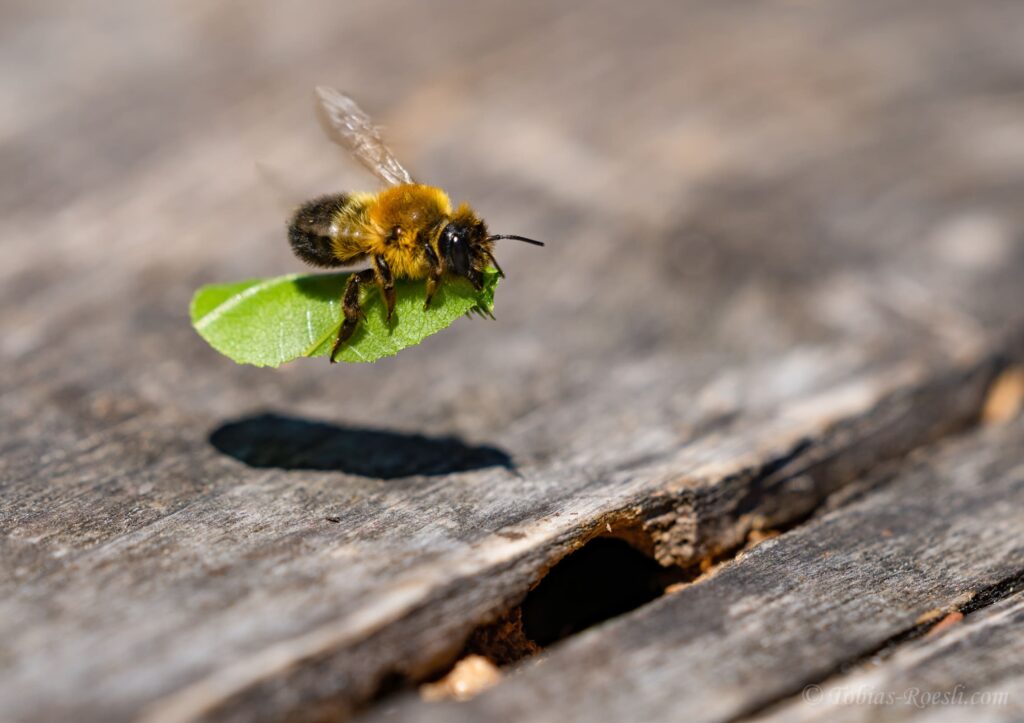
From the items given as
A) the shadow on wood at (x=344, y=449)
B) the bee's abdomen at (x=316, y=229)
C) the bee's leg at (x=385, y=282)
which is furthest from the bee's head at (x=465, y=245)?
the shadow on wood at (x=344, y=449)

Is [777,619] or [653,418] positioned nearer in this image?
[777,619]

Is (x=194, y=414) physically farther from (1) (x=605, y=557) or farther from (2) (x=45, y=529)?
(1) (x=605, y=557)

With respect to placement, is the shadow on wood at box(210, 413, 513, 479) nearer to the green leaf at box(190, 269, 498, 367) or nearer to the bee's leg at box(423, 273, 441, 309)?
the green leaf at box(190, 269, 498, 367)

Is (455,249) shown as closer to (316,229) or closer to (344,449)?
(316,229)

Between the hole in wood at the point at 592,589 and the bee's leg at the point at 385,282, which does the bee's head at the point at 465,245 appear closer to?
the bee's leg at the point at 385,282

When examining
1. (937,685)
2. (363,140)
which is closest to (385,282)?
(363,140)

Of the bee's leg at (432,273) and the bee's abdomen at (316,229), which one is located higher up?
the bee's abdomen at (316,229)

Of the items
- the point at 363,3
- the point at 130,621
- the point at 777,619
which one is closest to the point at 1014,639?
the point at 777,619
